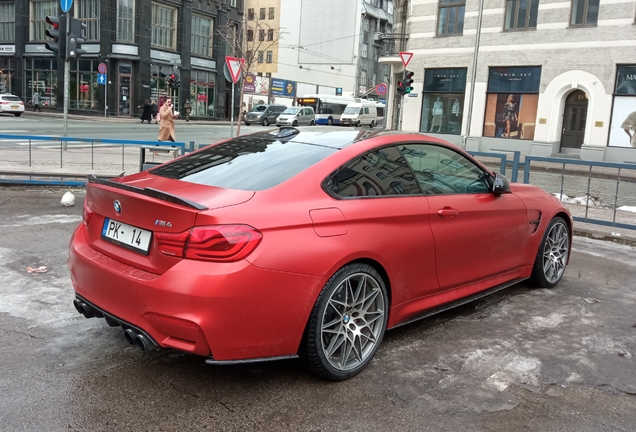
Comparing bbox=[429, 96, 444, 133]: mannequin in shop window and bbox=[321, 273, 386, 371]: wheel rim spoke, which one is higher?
bbox=[429, 96, 444, 133]: mannequin in shop window

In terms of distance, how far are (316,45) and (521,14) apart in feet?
185

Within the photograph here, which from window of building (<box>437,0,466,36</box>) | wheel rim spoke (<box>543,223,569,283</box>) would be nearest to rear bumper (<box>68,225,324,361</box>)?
wheel rim spoke (<box>543,223,569,283</box>)

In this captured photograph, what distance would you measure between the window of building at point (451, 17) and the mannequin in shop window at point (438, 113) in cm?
328

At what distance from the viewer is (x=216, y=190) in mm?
3447

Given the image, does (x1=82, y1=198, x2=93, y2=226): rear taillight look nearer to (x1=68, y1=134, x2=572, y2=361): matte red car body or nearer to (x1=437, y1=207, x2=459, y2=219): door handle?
(x1=68, y1=134, x2=572, y2=361): matte red car body

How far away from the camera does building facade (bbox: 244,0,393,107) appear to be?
253ft

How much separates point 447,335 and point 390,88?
102ft

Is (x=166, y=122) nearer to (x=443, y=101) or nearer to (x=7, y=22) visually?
(x=443, y=101)

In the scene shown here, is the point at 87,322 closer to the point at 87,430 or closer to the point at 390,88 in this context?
the point at 87,430

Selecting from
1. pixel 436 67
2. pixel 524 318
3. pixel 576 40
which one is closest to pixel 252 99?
pixel 436 67

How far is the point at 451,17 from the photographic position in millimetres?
28781

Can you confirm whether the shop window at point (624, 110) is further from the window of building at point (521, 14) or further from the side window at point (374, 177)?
the side window at point (374, 177)

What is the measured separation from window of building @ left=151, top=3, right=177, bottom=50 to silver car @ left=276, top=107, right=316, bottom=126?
10.8m

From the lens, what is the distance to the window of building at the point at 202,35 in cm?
5091
